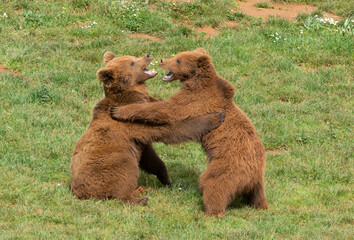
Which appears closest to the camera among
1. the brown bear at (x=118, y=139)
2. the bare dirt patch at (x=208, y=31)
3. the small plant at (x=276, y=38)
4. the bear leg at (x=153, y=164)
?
the brown bear at (x=118, y=139)

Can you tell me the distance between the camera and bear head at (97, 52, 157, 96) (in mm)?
7602

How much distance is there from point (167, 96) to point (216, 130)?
3931mm

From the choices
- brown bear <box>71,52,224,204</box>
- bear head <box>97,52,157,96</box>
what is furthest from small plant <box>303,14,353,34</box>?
brown bear <box>71,52,224,204</box>

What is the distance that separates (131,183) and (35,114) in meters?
3.28

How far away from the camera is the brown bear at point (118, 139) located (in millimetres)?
7113

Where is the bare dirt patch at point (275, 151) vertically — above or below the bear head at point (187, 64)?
below

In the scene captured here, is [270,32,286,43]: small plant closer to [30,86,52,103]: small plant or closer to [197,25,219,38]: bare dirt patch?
[197,25,219,38]: bare dirt patch

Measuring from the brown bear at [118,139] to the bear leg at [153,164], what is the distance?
13 centimetres

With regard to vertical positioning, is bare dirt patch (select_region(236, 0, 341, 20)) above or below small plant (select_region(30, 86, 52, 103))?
above

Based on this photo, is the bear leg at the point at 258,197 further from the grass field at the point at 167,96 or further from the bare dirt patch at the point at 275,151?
the bare dirt patch at the point at 275,151

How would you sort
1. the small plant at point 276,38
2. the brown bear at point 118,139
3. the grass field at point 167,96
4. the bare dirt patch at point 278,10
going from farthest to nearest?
the bare dirt patch at point 278,10, the small plant at point 276,38, the brown bear at point 118,139, the grass field at point 167,96

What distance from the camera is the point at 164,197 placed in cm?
749

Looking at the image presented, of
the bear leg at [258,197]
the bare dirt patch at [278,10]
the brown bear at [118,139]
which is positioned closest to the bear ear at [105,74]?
the brown bear at [118,139]

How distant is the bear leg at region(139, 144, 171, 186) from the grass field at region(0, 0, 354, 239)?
7.1 inches
